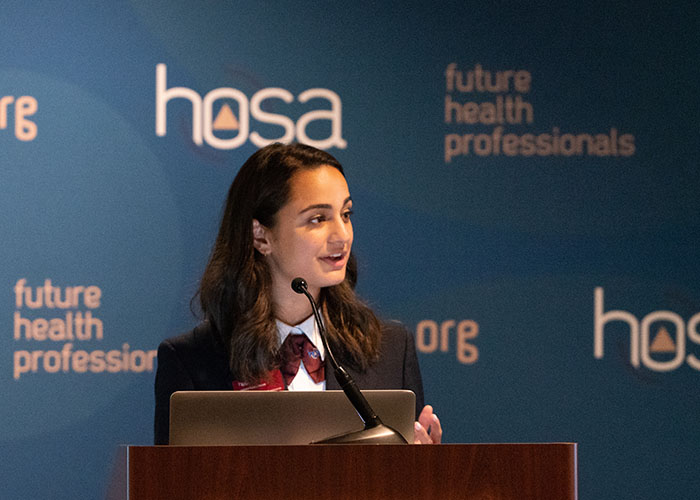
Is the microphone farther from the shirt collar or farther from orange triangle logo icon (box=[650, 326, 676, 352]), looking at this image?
orange triangle logo icon (box=[650, 326, 676, 352])

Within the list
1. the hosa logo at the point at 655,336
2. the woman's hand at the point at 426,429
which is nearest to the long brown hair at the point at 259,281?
the woman's hand at the point at 426,429

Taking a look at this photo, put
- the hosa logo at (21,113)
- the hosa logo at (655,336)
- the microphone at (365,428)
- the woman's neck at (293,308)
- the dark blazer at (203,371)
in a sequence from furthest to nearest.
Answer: the hosa logo at (655,336) → the hosa logo at (21,113) → the woman's neck at (293,308) → the dark blazer at (203,371) → the microphone at (365,428)

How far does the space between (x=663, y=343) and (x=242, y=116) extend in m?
1.80

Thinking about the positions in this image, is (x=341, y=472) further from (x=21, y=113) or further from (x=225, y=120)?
(x=21, y=113)

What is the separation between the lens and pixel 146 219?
11.0ft

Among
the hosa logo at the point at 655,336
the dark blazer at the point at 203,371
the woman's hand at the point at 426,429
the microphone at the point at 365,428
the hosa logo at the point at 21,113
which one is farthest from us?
the hosa logo at the point at 655,336

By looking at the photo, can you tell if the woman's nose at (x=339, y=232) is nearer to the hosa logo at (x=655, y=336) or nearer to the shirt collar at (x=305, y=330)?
the shirt collar at (x=305, y=330)

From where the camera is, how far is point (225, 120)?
338 cm

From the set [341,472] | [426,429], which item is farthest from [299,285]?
[341,472]

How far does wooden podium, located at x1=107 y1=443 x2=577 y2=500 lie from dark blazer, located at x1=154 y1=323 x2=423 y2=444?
999 mm

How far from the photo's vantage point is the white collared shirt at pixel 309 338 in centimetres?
226

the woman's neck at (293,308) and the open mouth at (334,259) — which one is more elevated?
the open mouth at (334,259)

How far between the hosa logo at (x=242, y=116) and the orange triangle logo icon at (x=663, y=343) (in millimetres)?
1390

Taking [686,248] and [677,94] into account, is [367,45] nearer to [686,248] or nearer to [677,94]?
[677,94]
